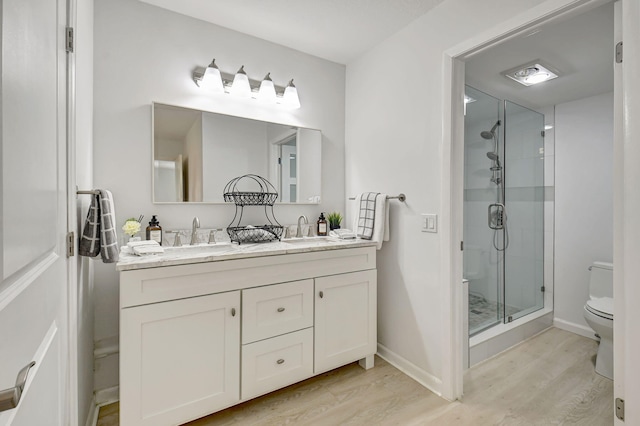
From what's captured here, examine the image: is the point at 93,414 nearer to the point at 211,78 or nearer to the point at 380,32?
the point at 211,78

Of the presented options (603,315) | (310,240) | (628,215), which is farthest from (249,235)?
(603,315)

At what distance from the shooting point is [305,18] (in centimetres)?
200

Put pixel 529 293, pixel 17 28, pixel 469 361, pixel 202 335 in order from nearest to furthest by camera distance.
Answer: pixel 17 28
pixel 202 335
pixel 469 361
pixel 529 293

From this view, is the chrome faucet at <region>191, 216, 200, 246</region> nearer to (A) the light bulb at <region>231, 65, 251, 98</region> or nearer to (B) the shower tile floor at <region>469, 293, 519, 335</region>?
(A) the light bulb at <region>231, 65, 251, 98</region>

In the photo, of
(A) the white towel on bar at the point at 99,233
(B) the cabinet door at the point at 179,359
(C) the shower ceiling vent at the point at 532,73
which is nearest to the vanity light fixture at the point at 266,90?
(A) the white towel on bar at the point at 99,233

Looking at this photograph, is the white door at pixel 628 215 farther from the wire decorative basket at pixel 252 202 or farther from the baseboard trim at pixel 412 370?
the wire decorative basket at pixel 252 202

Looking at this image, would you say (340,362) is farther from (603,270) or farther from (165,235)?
(603,270)

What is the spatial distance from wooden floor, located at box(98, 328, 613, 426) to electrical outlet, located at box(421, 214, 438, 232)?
1024mm

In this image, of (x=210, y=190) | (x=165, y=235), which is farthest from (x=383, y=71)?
(x=165, y=235)

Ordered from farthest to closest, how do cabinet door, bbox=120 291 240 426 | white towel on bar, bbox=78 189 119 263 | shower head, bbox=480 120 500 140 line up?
shower head, bbox=480 120 500 140 → cabinet door, bbox=120 291 240 426 → white towel on bar, bbox=78 189 119 263

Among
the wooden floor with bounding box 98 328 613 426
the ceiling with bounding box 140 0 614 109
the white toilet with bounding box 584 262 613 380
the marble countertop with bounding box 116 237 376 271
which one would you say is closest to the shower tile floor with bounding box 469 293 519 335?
the wooden floor with bounding box 98 328 613 426

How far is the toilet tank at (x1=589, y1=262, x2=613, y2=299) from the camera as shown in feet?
8.22

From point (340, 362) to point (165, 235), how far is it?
140cm

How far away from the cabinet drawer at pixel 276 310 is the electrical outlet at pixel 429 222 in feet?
2.73
